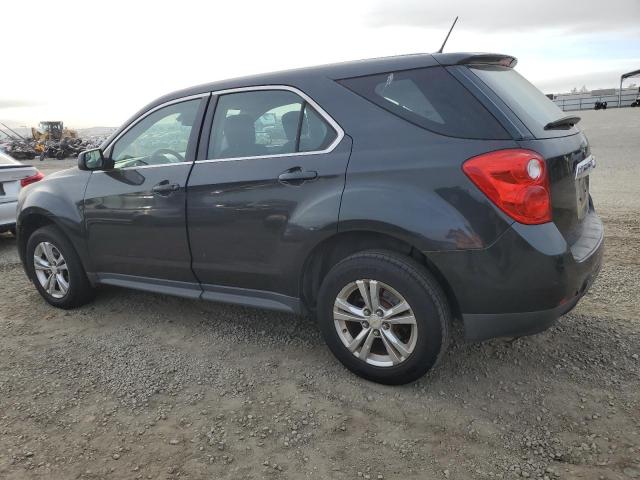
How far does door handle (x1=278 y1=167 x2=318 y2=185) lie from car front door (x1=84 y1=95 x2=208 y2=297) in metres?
0.81

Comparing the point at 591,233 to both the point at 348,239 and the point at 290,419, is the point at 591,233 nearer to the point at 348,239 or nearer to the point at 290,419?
the point at 348,239

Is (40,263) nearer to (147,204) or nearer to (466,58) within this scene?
(147,204)

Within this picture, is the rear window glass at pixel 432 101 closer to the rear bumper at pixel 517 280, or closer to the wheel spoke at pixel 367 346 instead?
the rear bumper at pixel 517 280

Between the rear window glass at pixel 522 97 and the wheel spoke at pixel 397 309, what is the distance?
1.07 metres

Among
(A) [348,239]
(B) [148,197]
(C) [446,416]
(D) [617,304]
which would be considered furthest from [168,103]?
(D) [617,304]

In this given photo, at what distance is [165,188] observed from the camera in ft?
11.5

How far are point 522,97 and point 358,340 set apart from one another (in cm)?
161

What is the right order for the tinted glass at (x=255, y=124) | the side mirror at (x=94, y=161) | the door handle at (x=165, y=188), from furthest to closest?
the side mirror at (x=94, y=161) → the door handle at (x=165, y=188) → the tinted glass at (x=255, y=124)

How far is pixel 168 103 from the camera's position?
3.71 meters

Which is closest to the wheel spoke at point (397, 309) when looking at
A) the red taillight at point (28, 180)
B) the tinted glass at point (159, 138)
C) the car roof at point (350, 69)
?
the car roof at point (350, 69)

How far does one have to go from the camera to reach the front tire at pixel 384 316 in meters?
2.68

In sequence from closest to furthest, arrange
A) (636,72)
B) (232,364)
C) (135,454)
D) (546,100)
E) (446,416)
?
(135,454) → (446,416) → (546,100) → (232,364) → (636,72)

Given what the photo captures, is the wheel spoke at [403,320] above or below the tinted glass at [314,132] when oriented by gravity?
below

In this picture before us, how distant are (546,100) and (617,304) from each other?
170 centimetres
